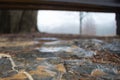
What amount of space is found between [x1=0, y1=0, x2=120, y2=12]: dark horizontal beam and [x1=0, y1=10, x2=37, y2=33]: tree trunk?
4.83 feet

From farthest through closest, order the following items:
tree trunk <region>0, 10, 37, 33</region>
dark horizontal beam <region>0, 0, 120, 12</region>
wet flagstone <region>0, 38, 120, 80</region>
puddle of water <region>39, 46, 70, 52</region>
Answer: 1. tree trunk <region>0, 10, 37, 33</region>
2. dark horizontal beam <region>0, 0, 120, 12</region>
3. puddle of water <region>39, 46, 70, 52</region>
4. wet flagstone <region>0, 38, 120, 80</region>

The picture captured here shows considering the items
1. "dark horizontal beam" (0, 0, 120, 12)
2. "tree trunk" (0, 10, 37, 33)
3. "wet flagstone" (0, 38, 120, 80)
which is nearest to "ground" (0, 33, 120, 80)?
"wet flagstone" (0, 38, 120, 80)

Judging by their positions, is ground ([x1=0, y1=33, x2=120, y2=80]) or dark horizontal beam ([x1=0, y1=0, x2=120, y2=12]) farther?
dark horizontal beam ([x1=0, y1=0, x2=120, y2=12])

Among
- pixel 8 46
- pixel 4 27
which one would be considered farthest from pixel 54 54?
pixel 4 27

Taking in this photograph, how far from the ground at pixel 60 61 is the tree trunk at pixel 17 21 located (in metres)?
2.12

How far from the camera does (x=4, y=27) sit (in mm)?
3930

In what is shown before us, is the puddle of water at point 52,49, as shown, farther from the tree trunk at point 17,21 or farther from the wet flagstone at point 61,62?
the tree trunk at point 17,21

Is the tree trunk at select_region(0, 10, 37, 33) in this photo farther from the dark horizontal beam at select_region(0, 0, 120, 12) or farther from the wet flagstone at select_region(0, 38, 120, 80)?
the wet flagstone at select_region(0, 38, 120, 80)

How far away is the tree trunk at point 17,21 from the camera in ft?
13.0

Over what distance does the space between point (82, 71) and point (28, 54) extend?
0.50 m

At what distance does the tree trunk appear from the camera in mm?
3953

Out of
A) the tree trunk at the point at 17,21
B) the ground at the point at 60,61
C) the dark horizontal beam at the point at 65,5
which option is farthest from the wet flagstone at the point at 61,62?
the tree trunk at the point at 17,21

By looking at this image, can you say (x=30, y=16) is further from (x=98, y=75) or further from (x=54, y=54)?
(x=98, y=75)

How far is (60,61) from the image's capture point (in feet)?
4.89
